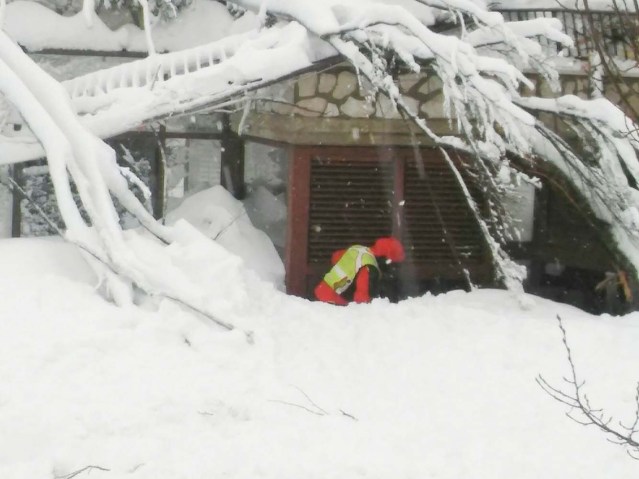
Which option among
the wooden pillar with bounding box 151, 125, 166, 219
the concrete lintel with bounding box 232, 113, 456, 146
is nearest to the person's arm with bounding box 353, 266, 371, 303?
the concrete lintel with bounding box 232, 113, 456, 146

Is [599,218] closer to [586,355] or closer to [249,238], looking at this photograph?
[586,355]

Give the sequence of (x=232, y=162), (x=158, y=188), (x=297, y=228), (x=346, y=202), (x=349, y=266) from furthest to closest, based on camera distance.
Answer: (x=232, y=162)
(x=158, y=188)
(x=346, y=202)
(x=297, y=228)
(x=349, y=266)

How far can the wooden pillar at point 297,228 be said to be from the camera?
10.1m

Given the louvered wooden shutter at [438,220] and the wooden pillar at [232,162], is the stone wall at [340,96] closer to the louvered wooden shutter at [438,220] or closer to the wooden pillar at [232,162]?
the louvered wooden shutter at [438,220]

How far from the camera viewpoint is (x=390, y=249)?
955 centimetres

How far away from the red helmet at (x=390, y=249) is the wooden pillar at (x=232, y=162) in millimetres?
2509

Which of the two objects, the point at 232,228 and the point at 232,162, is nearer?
the point at 232,228

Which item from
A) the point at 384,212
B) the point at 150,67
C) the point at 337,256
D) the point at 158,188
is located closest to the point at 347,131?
the point at 384,212

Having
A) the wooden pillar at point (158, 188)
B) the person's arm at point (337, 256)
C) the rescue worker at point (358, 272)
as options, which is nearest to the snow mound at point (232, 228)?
the wooden pillar at point (158, 188)

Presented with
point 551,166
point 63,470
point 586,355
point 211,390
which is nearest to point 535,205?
point 551,166

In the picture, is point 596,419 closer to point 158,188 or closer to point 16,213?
point 158,188

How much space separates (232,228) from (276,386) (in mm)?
4571

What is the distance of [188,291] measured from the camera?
7.14 metres

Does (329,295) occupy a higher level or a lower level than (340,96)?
lower
